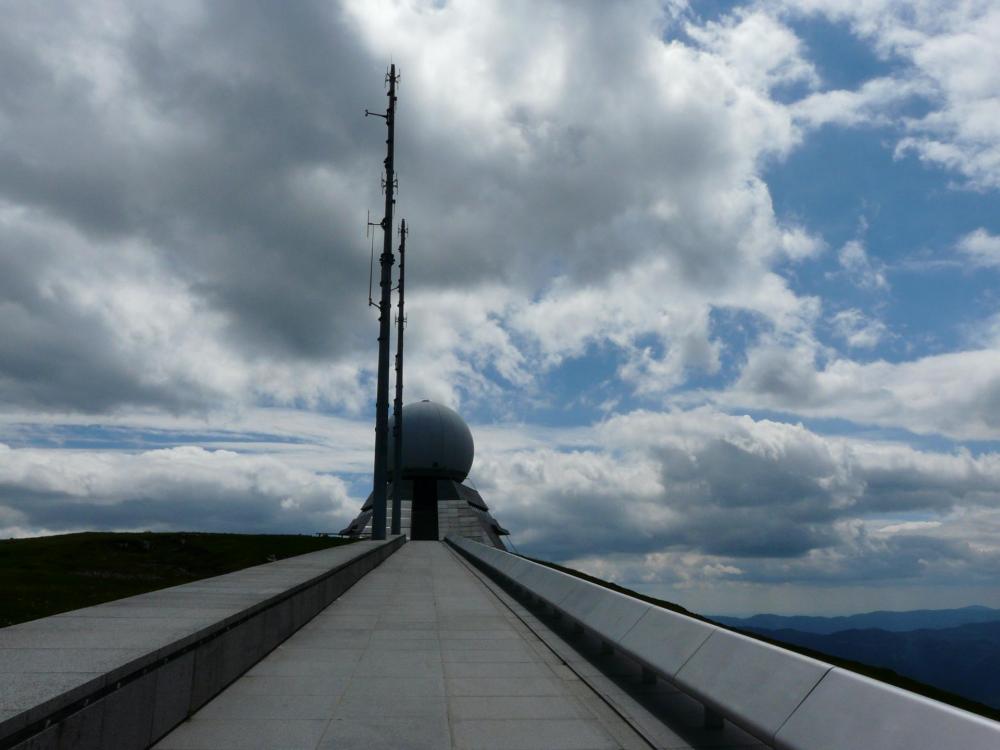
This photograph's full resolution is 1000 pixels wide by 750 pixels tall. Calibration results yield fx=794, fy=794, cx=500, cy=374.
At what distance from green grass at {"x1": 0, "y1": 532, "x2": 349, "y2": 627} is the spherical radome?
44.3 meters

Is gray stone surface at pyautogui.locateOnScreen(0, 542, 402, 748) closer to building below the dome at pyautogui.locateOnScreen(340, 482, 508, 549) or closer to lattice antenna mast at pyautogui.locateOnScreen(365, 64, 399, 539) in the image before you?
lattice antenna mast at pyautogui.locateOnScreen(365, 64, 399, 539)

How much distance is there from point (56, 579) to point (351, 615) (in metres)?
5.35

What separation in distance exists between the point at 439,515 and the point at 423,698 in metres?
65.4

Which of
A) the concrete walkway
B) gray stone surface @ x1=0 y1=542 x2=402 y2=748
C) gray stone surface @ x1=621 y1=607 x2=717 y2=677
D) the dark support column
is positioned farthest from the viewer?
gray stone surface @ x1=621 y1=607 x2=717 y2=677

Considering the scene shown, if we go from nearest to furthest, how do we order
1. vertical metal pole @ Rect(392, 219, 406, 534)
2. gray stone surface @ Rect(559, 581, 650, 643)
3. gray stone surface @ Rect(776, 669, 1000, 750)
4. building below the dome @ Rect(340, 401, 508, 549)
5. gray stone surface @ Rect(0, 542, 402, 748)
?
gray stone surface @ Rect(776, 669, 1000, 750) → gray stone surface @ Rect(0, 542, 402, 748) → gray stone surface @ Rect(559, 581, 650, 643) → vertical metal pole @ Rect(392, 219, 406, 534) → building below the dome @ Rect(340, 401, 508, 549)

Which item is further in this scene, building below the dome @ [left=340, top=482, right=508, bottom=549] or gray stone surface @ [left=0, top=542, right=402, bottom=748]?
building below the dome @ [left=340, top=482, right=508, bottom=549]

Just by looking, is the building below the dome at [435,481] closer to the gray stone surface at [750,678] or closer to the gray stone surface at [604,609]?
the gray stone surface at [604,609]

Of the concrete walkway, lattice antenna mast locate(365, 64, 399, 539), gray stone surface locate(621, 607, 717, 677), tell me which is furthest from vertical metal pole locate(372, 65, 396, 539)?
gray stone surface locate(621, 607, 717, 677)

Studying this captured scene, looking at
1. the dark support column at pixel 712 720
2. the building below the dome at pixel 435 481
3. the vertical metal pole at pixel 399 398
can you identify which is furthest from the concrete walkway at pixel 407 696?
the building below the dome at pixel 435 481

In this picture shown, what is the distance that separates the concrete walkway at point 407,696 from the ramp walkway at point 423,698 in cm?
1

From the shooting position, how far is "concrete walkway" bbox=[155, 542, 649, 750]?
21.4ft

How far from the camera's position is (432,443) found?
75.7 m

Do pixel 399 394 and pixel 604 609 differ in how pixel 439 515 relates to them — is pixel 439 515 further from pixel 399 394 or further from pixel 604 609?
pixel 604 609

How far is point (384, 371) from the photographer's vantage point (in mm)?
36375
